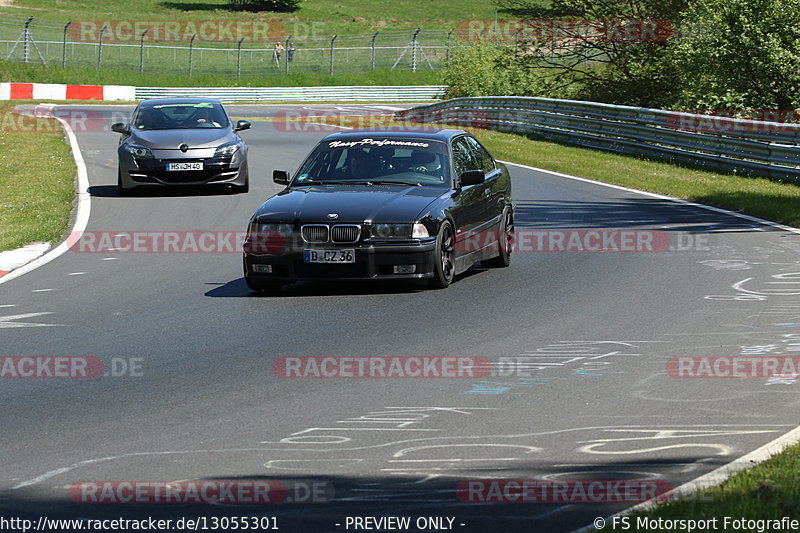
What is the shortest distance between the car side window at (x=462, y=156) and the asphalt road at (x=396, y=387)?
44.7 inches

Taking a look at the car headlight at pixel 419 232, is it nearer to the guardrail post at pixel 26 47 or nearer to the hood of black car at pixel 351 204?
the hood of black car at pixel 351 204

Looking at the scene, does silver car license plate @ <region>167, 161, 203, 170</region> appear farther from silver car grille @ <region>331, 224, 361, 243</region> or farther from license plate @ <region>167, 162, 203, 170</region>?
silver car grille @ <region>331, 224, 361, 243</region>

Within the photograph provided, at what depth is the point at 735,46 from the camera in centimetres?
2991

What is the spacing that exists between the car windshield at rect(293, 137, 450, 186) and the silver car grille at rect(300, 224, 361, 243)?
120 cm

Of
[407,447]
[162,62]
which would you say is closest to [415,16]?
[162,62]

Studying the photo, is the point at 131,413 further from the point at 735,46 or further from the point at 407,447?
the point at 735,46

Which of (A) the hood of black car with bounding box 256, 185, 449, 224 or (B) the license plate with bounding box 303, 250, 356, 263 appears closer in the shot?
(B) the license plate with bounding box 303, 250, 356, 263

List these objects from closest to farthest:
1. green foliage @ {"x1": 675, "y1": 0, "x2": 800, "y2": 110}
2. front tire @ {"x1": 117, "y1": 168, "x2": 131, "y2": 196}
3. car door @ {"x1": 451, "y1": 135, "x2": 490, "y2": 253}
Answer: car door @ {"x1": 451, "y1": 135, "x2": 490, "y2": 253} → front tire @ {"x1": 117, "y1": 168, "x2": 131, "y2": 196} → green foliage @ {"x1": 675, "y1": 0, "x2": 800, "y2": 110}

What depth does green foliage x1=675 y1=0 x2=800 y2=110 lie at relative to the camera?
29.2 metres

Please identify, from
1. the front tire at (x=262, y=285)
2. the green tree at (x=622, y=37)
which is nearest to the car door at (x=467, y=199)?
the front tire at (x=262, y=285)

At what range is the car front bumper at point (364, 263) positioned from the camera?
1119cm

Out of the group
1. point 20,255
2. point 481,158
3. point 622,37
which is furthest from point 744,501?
point 622,37

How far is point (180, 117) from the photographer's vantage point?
70.9 ft

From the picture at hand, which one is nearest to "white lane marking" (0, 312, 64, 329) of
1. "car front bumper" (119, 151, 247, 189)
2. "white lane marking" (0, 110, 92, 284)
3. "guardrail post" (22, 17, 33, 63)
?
"white lane marking" (0, 110, 92, 284)
